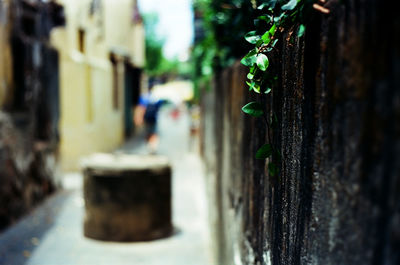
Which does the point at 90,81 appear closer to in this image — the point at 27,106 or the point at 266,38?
the point at 27,106

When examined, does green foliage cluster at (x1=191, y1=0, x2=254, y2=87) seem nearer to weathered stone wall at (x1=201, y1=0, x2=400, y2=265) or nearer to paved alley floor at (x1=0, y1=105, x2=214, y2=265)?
paved alley floor at (x1=0, y1=105, x2=214, y2=265)

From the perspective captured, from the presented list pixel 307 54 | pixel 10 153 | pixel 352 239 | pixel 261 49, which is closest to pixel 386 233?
pixel 352 239

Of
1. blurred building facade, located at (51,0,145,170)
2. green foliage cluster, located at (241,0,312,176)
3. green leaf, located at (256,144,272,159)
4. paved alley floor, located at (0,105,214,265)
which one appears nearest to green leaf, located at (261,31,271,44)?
green foliage cluster, located at (241,0,312,176)

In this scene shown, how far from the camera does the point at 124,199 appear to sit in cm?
656

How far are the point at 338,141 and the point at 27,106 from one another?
26.2 feet

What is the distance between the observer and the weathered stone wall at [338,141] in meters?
1.07

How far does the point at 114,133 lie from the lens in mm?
19312

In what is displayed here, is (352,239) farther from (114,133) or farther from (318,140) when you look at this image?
(114,133)

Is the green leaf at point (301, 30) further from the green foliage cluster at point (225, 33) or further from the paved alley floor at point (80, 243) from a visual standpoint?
the paved alley floor at point (80, 243)

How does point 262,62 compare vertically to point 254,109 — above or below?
above

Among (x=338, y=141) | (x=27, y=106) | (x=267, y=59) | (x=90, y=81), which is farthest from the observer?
(x=90, y=81)

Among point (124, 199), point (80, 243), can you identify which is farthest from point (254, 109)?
point (80, 243)

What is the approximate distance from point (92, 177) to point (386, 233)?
5.74 metres

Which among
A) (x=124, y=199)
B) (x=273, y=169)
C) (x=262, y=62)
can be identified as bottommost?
(x=124, y=199)
